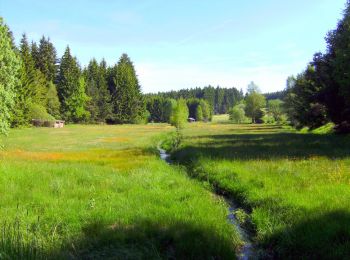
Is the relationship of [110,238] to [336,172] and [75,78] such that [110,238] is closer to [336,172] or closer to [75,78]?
[336,172]

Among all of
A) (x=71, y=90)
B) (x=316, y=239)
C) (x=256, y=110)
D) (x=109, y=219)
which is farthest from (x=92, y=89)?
(x=316, y=239)

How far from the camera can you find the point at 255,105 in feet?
470

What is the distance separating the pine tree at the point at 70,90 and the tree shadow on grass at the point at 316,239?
102830 mm

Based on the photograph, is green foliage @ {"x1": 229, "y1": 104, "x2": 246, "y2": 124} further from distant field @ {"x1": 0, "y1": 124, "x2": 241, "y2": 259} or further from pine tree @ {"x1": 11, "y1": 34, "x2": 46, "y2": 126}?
distant field @ {"x1": 0, "y1": 124, "x2": 241, "y2": 259}

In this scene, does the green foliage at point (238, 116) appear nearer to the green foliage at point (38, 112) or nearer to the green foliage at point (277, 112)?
the green foliage at point (277, 112)

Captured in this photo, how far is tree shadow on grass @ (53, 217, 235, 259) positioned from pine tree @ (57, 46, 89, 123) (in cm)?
10084

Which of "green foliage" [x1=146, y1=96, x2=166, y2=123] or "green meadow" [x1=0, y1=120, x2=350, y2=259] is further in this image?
"green foliage" [x1=146, y1=96, x2=166, y2=123]

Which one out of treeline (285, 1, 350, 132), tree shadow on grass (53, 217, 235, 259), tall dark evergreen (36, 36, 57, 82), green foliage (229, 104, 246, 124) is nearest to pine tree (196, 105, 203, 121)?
green foliage (229, 104, 246, 124)

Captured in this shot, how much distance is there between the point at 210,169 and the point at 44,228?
12.8 m

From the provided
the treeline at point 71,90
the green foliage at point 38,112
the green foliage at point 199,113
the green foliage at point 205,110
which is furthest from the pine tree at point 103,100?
the green foliage at point 205,110

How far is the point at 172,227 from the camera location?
35.7 feet

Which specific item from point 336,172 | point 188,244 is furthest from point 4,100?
point 336,172

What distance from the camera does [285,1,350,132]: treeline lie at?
32875 mm

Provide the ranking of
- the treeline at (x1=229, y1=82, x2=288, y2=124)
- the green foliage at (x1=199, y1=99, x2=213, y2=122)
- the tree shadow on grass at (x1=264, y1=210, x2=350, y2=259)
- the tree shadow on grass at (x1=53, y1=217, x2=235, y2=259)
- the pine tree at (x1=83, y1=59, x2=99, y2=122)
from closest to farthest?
the tree shadow on grass at (x1=264, y1=210, x2=350, y2=259), the tree shadow on grass at (x1=53, y1=217, x2=235, y2=259), the pine tree at (x1=83, y1=59, x2=99, y2=122), the treeline at (x1=229, y1=82, x2=288, y2=124), the green foliage at (x1=199, y1=99, x2=213, y2=122)
